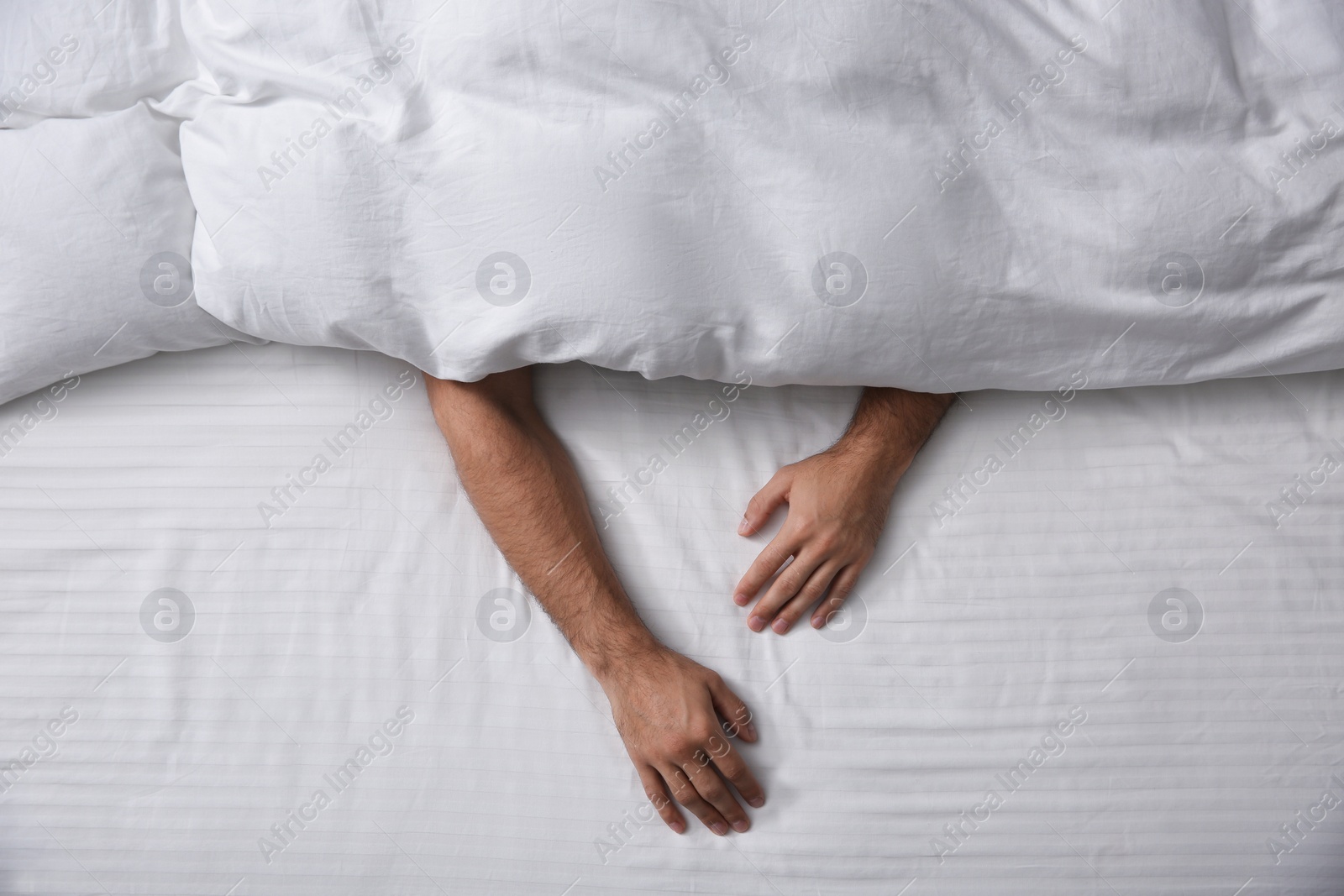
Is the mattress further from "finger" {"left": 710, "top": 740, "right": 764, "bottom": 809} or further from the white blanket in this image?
the white blanket

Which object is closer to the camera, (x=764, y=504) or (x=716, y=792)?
(x=716, y=792)

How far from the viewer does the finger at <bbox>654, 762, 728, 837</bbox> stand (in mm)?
905

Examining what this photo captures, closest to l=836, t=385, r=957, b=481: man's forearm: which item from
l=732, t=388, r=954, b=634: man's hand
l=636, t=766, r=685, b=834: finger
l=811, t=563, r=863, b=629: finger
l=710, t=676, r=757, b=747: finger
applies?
l=732, t=388, r=954, b=634: man's hand

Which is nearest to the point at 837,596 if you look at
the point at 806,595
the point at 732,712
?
the point at 806,595

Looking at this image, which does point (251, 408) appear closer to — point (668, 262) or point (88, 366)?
point (88, 366)

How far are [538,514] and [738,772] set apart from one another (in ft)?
1.07

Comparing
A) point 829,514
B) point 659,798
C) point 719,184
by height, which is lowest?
point 659,798

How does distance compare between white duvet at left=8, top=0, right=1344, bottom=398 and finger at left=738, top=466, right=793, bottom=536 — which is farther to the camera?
finger at left=738, top=466, right=793, bottom=536

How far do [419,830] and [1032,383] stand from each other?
76cm

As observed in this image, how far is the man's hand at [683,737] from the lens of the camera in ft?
2.96

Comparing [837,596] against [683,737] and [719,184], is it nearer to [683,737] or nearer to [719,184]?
[683,737]

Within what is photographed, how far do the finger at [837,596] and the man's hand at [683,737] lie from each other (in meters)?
0.12

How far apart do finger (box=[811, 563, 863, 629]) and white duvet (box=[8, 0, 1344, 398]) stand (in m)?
0.20

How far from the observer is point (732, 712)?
3.04 ft
